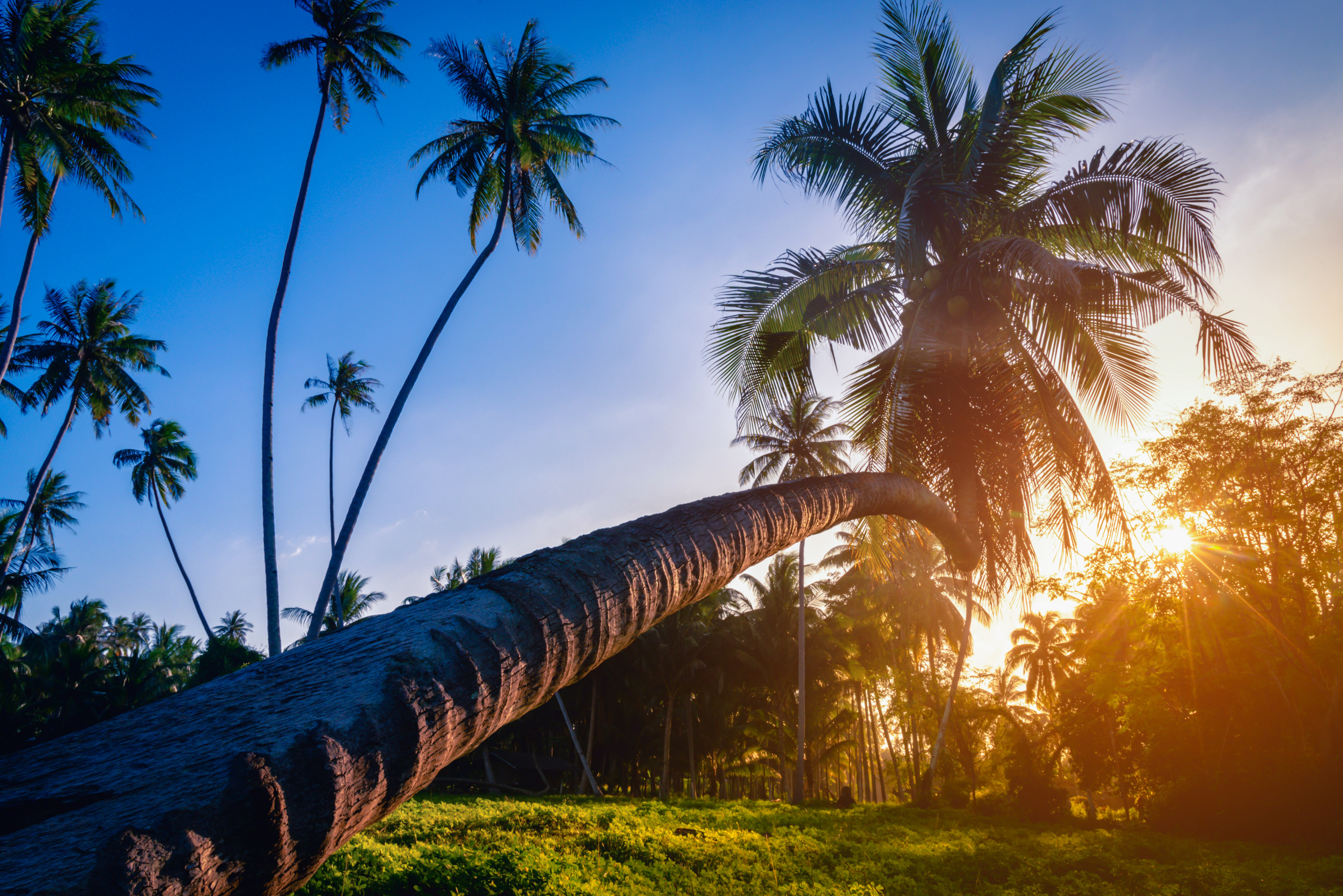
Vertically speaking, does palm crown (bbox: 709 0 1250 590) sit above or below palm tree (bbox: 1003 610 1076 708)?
above

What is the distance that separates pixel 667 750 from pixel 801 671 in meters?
8.53

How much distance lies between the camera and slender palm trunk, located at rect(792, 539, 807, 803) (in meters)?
23.1

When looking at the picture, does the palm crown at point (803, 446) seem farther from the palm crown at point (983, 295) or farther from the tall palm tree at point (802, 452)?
the palm crown at point (983, 295)

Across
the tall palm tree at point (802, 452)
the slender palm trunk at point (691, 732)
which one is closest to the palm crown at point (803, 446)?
the tall palm tree at point (802, 452)

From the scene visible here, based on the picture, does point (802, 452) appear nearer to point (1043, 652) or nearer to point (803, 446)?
point (803, 446)

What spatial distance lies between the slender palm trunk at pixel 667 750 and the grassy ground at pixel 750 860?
15.1 meters

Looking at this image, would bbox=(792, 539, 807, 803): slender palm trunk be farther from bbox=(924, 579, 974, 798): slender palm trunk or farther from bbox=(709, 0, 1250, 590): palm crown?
bbox=(709, 0, 1250, 590): palm crown

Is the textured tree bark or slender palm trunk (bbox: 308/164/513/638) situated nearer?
the textured tree bark

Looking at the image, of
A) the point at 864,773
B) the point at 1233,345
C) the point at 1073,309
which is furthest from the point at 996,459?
the point at 864,773

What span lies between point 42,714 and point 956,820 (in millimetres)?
36470

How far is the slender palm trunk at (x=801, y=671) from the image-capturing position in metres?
23.1

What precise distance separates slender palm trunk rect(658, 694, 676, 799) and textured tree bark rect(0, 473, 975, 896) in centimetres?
2714

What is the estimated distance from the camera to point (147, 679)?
92.1 feet

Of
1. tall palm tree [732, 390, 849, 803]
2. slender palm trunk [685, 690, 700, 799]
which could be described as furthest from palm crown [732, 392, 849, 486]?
slender palm trunk [685, 690, 700, 799]
